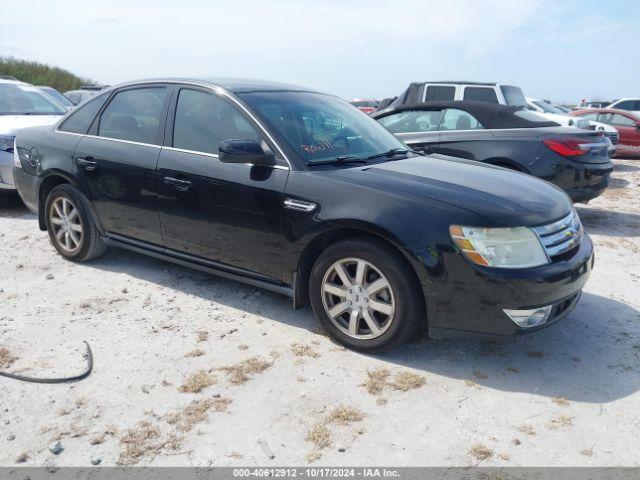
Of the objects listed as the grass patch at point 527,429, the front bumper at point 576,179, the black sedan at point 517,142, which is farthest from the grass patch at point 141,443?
the front bumper at point 576,179

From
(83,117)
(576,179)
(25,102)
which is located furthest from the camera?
(25,102)

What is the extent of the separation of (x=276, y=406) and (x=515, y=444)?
4.00ft

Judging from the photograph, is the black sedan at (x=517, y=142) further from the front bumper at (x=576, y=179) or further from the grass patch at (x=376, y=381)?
the grass patch at (x=376, y=381)

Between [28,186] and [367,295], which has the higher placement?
[28,186]

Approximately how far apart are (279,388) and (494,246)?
4.77 feet

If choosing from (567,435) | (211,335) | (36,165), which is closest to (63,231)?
(36,165)

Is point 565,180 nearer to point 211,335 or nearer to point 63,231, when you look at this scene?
point 211,335

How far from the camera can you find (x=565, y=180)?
6.46 metres

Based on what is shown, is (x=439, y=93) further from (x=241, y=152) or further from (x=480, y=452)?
(x=480, y=452)

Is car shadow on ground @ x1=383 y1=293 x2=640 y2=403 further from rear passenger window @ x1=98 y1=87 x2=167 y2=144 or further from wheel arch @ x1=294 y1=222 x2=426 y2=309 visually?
rear passenger window @ x1=98 y1=87 x2=167 y2=144

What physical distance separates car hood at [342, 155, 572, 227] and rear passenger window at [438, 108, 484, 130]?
3.11 metres

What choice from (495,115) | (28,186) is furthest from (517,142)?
(28,186)

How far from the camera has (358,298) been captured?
11.5ft

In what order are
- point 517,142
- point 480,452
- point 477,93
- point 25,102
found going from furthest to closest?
point 477,93 → point 25,102 → point 517,142 → point 480,452
